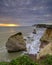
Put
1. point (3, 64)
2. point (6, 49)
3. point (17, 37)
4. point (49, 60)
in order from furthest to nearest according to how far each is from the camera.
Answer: point (17, 37), point (6, 49), point (49, 60), point (3, 64)

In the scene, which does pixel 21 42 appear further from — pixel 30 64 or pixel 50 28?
pixel 30 64

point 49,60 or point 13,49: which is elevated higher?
point 49,60

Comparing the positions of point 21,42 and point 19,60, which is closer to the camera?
point 19,60

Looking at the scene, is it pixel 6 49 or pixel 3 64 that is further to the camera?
pixel 6 49

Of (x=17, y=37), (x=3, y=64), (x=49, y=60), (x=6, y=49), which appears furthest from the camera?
(x=17, y=37)

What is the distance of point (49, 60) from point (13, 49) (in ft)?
19.0

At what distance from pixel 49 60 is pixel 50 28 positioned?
5.89 meters

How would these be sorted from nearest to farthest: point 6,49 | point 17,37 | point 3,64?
point 3,64 < point 6,49 < point 17,37

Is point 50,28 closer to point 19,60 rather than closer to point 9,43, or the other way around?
point 9,43

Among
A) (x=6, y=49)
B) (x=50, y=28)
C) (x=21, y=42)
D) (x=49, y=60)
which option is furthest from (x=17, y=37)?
(x=49, y=60)

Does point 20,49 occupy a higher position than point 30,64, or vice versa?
point 30,64

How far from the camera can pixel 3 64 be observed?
8.87 feet

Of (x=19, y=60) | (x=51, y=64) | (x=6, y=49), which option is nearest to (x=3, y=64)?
(x=19, y=60)

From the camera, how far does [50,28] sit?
873 centimetres
